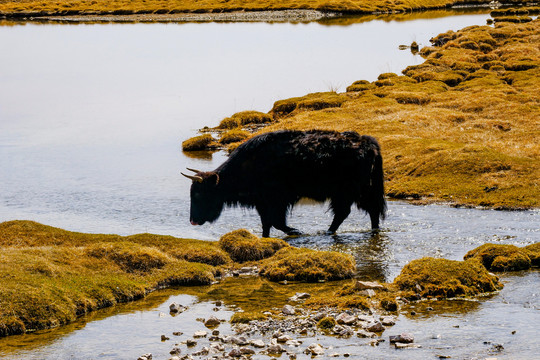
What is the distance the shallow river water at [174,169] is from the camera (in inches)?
569

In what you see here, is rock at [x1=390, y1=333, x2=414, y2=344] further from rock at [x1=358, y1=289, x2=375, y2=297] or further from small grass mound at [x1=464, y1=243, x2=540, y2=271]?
small grass mound at [x1=464, y1=243, x2=540, y2=271]

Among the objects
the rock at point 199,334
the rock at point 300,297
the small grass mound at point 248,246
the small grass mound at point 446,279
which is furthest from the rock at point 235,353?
the small grass mound at point 248,246

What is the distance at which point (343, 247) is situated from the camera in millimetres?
21125

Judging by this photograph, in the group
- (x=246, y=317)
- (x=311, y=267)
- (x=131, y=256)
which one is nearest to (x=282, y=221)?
(x=311, y=267)

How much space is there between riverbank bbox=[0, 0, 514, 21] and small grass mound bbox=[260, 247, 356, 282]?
11235 cm

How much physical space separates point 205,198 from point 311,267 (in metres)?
5.93

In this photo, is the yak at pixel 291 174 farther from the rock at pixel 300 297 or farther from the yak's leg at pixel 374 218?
the rock at pixel 300 297

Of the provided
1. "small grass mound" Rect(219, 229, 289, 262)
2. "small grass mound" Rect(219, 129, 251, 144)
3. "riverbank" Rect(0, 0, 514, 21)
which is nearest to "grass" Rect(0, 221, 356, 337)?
"small grass mound" Rect(219, 229, 289, 262)

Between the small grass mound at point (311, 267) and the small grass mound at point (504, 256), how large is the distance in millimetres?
3074

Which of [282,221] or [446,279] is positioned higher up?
[446,279]

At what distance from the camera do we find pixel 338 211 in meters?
22.7

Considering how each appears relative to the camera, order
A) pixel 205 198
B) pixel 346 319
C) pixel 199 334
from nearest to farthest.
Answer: pixel 199 334 < pixel 346 319 < pixel 205 198

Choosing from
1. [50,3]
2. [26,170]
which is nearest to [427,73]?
[26,170]

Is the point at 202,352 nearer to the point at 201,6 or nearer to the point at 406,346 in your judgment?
the point at 406,346
